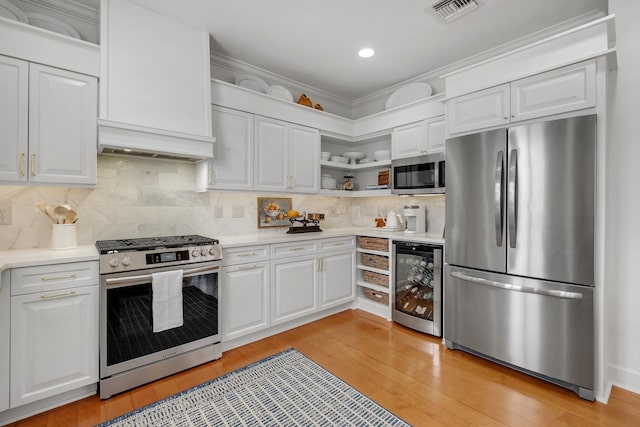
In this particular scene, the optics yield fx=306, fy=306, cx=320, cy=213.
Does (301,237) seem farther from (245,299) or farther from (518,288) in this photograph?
(518,288)

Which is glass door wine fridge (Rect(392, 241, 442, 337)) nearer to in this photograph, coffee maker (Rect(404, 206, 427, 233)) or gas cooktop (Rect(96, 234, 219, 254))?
coffee maker (Rect(404, 206, 427, 233))

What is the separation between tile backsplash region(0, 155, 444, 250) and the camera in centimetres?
229

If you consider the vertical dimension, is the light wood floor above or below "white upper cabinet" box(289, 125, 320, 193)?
below

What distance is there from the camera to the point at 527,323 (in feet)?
7.47

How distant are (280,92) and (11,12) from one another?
2225 mm

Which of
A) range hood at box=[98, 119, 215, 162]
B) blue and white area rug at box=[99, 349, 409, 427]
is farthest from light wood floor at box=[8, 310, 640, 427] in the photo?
range hood at box=[98, 119, 215, 162]

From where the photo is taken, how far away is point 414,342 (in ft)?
9.66

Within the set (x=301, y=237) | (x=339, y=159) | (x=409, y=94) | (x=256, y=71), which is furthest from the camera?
(x=339, y=159)

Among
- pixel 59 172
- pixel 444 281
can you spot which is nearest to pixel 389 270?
pixel 444 281

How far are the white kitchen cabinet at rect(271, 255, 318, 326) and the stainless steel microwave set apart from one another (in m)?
1.30

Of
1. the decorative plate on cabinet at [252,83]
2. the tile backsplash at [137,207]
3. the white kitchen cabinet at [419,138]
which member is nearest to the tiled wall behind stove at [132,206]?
the tile backsplash at [137,207]

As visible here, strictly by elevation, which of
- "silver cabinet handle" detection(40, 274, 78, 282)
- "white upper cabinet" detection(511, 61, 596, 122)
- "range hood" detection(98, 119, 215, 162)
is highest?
"white upper cabinet" detection(511, 61, 596, 122)

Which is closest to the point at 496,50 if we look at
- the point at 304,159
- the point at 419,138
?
the point at 419,138

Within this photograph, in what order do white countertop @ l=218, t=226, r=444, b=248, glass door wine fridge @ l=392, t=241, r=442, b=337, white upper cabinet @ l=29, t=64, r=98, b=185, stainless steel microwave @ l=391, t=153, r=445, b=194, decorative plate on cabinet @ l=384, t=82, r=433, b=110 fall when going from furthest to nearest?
decorative plate on cabinet @ l=384, t=82, r=433, b=110, stainless steel microwave @ l=391, t=153, r=445, b=194, glass door wine fridge @ l=392, t=241, r=442, b=337, white countertop @ l=218, t=226, r=444, b=248, white upper cabinet @ l=29, t=64, r=98, b=185
